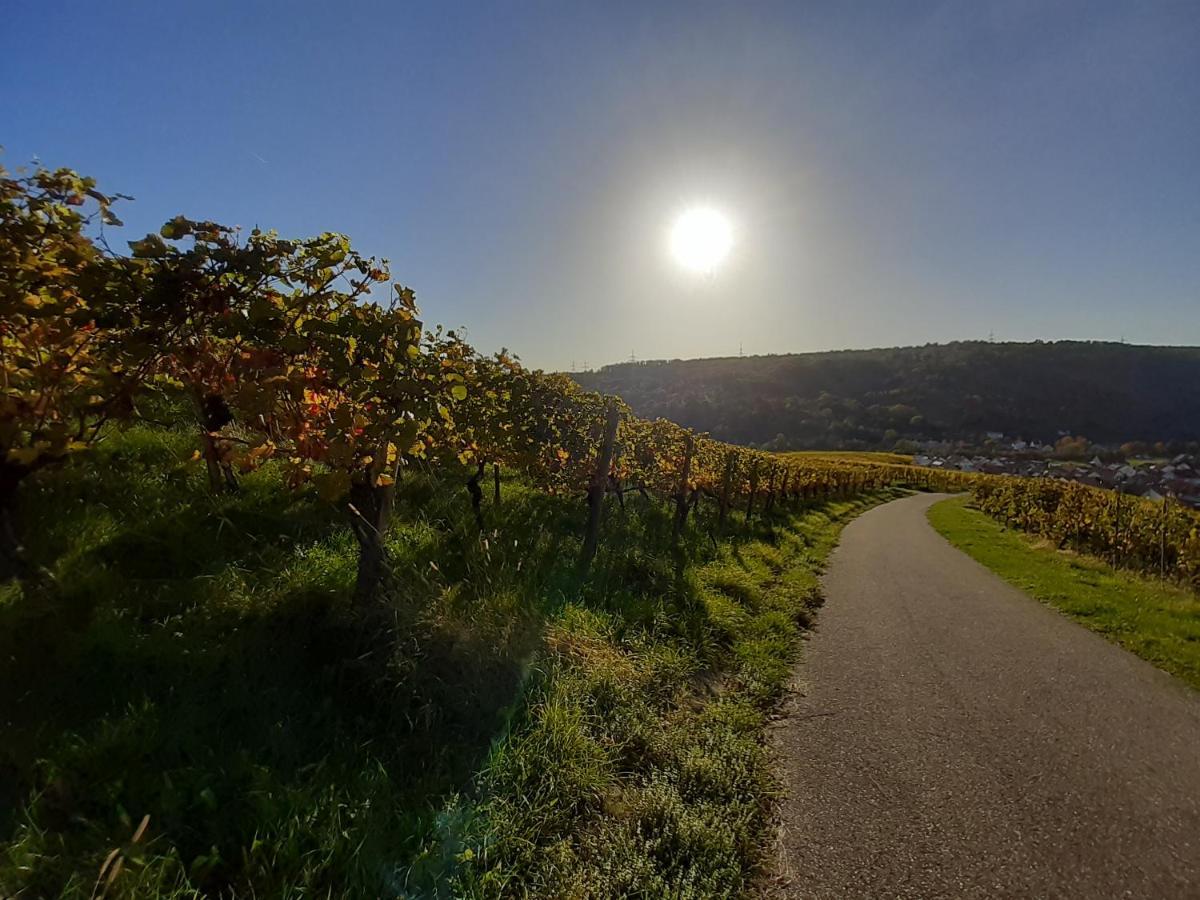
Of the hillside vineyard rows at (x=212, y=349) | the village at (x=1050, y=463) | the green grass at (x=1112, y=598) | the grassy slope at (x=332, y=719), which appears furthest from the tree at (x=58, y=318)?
the village at (x=1050, y=463)

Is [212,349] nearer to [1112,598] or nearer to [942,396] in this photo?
[1112,598]

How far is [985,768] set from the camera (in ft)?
12.9

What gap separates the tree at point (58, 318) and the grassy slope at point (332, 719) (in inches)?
59.5

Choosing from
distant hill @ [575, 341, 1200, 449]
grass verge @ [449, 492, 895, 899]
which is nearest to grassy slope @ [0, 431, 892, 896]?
grass verge @ [449, 492, 895, 899]

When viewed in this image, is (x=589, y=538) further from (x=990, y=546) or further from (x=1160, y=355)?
(x=1160, y=355)

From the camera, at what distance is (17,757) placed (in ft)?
8.80

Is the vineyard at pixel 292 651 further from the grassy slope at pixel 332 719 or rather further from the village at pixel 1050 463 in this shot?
the village at pixel 1050 463

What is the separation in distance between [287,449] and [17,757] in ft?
7.19

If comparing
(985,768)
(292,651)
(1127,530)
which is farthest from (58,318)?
(1127,530)

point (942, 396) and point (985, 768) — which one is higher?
point (942, 396)

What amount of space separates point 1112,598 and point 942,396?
123 meters

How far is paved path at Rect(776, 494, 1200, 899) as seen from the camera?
116 inches

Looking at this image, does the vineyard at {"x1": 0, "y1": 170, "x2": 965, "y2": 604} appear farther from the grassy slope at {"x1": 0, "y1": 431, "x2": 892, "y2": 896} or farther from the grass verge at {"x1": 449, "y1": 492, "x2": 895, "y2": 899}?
the grass verge at {"x1": 449, "y1": 492, "x2": 895, "y2": 899}

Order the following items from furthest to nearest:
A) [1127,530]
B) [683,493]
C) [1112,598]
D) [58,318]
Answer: [1127,530] < [683,493] < [1112,598] < [58,318]
